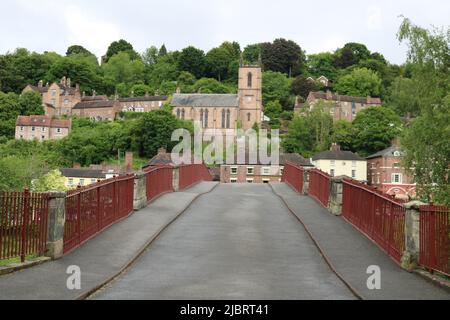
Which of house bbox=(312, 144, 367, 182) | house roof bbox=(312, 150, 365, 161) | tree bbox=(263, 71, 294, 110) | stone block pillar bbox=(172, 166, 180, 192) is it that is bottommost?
stone block pillar bbox=(172, 166, 180, 192)

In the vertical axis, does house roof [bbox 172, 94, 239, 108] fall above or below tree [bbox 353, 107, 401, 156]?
above

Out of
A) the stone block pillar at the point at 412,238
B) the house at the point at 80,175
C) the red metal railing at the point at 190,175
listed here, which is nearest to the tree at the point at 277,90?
the house at the point at 80,175

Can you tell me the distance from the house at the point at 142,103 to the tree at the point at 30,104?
17.8 metres

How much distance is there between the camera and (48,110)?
448 ft

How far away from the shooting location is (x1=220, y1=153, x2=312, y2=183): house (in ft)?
280

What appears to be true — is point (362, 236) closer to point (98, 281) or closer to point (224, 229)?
point (224, 229)

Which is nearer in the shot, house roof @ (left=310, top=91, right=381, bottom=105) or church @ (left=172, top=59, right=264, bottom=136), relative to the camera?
church @ (left=172, top=59, right=264, bottom=136)

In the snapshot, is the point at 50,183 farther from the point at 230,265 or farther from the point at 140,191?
the point at 230,265

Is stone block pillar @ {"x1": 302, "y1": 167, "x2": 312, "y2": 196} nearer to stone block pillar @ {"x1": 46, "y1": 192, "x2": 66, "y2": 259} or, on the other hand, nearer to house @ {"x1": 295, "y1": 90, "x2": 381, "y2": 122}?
stone block pillar @ {"x1": 46, "y1": 192, "x2": 66, "y2": 259}

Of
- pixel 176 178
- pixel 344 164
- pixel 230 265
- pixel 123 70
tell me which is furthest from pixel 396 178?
pixel 123 70

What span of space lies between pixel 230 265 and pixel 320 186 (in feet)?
47.4

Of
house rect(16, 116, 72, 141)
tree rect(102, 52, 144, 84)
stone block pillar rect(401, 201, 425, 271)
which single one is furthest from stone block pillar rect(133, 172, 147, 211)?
tree rect(102, 52, 144, 84)

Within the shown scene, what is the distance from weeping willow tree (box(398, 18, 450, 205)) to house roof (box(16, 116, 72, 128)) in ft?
344

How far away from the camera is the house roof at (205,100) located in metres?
122
